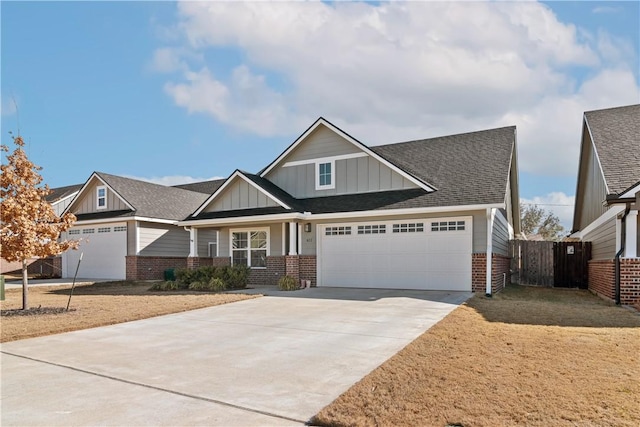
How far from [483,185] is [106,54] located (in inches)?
495

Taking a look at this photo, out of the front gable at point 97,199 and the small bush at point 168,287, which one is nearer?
the small bush at point 168,287

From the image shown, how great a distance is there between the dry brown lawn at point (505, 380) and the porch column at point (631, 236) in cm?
371

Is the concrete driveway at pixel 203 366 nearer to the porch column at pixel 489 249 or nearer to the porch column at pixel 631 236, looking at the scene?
the porch column at pixel 489 249

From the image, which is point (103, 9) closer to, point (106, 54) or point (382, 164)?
point (106, 54)

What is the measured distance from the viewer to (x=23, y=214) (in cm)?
1033

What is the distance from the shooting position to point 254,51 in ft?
40.7

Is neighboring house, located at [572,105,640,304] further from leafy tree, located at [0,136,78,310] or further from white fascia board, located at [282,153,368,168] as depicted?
leafy tree, located at [0,136,78,310]

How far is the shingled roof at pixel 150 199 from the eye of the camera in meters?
21.8

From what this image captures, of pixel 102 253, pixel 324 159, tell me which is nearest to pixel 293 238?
pixel 324 159

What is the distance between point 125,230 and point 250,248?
7717 millimetres

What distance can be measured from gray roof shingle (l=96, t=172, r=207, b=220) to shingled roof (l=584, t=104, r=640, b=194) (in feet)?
63.9

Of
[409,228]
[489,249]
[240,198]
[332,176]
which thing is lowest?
[489,249]

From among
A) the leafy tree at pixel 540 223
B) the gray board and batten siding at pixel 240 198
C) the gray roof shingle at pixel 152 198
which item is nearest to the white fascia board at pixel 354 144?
the gray board and batten siding at pixel 240 198

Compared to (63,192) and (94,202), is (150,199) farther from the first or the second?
(63,192)
